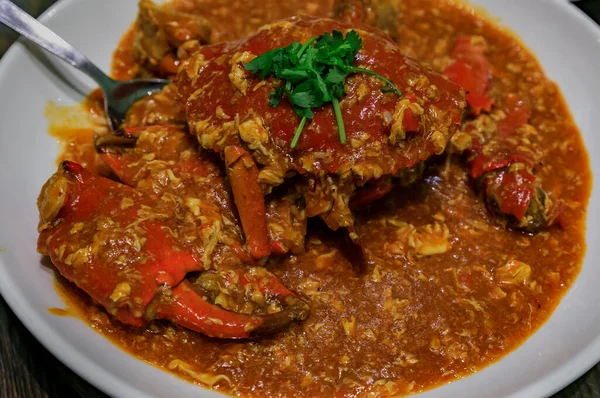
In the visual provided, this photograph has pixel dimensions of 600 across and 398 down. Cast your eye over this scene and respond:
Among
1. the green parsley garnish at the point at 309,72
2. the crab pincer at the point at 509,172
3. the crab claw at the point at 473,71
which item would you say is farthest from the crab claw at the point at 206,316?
the crab claw at the point at 473,71

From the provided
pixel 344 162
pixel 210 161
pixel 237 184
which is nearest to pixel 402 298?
pixel 344 162

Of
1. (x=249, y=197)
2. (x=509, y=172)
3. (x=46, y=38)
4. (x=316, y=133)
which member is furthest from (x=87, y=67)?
(x=509, y=172)

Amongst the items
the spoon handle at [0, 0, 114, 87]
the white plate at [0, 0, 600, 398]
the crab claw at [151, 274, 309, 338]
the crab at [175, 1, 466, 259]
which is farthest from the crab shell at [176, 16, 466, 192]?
the white plate at [0, 0, 600, 398]

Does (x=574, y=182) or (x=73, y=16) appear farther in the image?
(x=73, y=16)

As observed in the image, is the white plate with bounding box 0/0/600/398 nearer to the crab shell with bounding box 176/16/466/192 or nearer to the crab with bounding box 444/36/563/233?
the crab with bounding box 444/36/563/233

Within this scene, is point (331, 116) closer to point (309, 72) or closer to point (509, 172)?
point (309, 72)

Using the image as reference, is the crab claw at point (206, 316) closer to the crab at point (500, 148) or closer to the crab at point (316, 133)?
the crab at point (316, 133)

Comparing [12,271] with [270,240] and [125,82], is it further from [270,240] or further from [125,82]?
[125,82]
